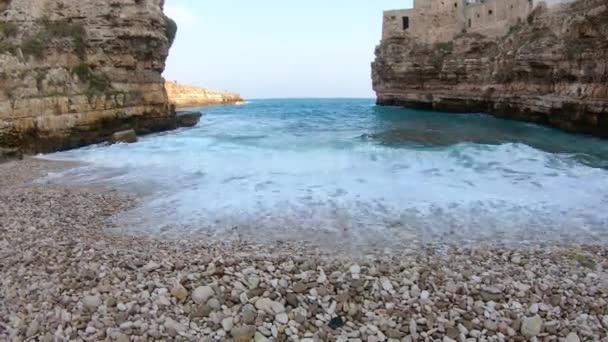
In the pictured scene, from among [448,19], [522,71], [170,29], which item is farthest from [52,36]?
[448,19]

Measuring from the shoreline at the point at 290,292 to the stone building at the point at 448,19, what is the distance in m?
35.5

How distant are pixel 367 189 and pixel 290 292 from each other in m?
4.98

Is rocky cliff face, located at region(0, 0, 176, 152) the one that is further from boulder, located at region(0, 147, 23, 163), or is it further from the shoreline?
the shoreline

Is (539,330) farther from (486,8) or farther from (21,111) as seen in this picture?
(486,8)

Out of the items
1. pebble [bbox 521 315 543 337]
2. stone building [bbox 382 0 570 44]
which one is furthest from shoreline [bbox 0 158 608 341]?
stone building [bbox 382 0 570 44]

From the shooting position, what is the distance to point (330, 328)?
12.2 ft

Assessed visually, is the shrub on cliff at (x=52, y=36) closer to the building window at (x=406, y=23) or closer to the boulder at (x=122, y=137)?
the boulder at (x=122, y=137)

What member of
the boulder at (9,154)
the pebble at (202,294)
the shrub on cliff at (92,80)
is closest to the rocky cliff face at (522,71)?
the pebble at (202,294)

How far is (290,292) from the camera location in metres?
4.18

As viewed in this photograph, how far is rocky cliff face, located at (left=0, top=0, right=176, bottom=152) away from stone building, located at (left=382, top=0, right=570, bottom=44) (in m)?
28.4

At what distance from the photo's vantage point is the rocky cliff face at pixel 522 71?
1811 centimetres

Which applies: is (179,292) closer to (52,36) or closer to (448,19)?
(52,36)

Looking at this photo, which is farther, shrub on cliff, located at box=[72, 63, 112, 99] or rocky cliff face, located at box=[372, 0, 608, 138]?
rocky cliff face, located at box=[372, 0, 608, 138]

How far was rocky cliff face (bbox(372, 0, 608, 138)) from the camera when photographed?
18.1 meters
